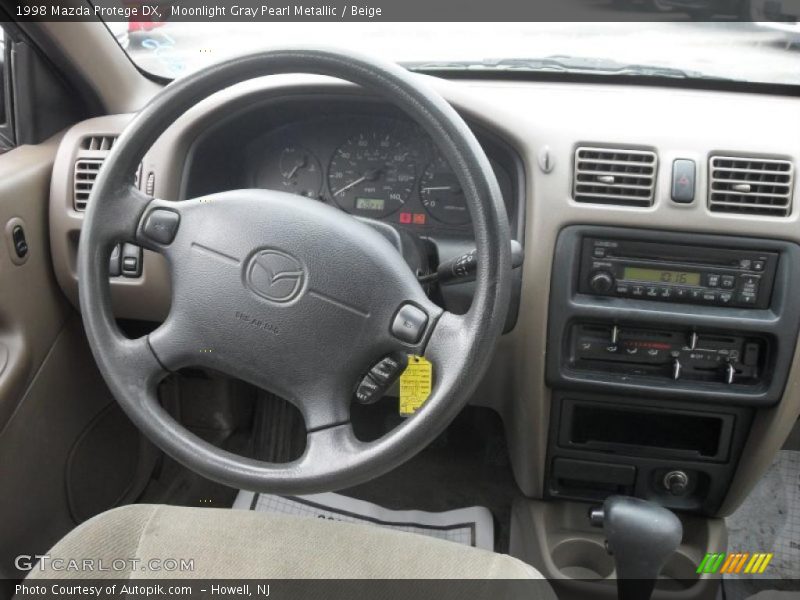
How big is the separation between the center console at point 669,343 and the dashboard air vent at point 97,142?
0.93 meters

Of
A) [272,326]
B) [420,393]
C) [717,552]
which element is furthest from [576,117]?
[717,552]

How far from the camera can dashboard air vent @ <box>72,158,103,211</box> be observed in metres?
1.44

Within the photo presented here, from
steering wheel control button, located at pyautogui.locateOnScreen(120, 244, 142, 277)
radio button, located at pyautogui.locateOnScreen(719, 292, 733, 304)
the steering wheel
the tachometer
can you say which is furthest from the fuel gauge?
radio button, located at pyautogui.locateOnScreen(719, 292, 733, 304)

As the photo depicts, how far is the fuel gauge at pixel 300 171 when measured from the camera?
1473 millimetres

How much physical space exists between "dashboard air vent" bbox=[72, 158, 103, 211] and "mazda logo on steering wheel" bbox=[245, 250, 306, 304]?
0.64 m

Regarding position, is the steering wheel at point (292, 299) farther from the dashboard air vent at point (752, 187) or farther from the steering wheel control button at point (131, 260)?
Answer: the dashboard air vent at point (752, 187)

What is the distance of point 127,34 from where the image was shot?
5.15 feet

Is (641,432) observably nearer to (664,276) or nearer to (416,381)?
(664,276)

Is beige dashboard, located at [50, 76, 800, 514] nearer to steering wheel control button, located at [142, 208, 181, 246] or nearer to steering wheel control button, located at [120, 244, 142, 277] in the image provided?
steering wheel control button, located at [120, 244, 142, 277]

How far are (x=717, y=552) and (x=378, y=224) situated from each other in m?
1.04

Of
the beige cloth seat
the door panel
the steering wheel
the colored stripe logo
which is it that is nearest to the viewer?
the steering wheel

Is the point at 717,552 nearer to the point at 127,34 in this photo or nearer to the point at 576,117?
the point at 576,117

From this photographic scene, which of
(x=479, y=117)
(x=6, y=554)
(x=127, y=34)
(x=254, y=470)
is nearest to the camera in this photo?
(x=254, y=470)

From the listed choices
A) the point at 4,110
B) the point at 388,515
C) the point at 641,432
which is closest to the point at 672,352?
the point at 641,432
